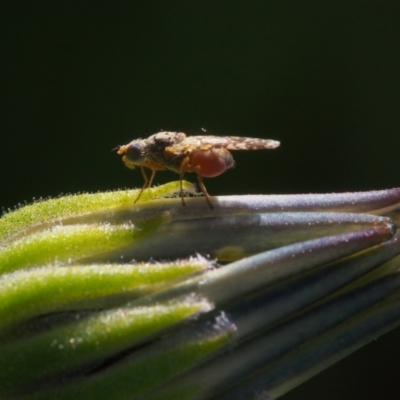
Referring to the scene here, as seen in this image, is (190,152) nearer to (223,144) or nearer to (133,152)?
(223,144)

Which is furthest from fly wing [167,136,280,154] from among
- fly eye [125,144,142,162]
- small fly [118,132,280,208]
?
fly eye [125,144,142,162]

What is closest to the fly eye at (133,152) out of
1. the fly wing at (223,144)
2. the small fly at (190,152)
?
the small fly at (190,152)

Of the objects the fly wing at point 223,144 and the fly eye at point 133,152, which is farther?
the fly eye at point 133,152

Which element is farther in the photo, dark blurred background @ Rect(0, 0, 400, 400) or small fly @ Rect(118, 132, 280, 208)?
dark blurred background @ Rect(0, 0, 400, 400)

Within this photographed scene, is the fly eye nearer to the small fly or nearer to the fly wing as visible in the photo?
the small fly

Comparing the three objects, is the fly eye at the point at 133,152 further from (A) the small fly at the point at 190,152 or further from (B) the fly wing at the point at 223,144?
(B) the fly wing at the point at 223,144

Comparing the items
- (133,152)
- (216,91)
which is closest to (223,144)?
(133,152)
